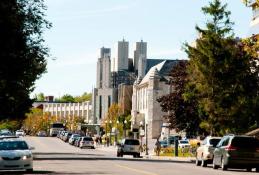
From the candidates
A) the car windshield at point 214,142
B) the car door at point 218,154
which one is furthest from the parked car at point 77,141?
the car door at point 218,154

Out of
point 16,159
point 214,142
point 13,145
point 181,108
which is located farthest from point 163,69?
point 16,159

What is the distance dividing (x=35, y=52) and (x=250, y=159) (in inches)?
569

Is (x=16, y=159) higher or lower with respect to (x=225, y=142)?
lower

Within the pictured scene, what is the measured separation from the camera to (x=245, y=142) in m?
37.3

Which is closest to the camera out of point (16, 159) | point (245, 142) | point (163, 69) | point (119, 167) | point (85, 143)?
point (16, 159)

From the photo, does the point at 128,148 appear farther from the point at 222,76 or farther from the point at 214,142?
the point at 214,142

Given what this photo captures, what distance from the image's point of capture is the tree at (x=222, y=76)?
56.8 m

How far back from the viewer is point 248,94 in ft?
193

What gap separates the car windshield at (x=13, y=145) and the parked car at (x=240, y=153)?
9.66 metres

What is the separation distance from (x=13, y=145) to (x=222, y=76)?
26.5 meters

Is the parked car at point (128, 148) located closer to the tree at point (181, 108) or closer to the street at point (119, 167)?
the tree at point (181, 108)

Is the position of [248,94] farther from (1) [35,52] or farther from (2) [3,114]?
(2) [3,114]

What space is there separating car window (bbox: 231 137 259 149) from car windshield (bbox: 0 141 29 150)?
10.0 meters

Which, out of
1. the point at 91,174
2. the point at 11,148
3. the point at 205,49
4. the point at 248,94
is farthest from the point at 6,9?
the point at 248,94
